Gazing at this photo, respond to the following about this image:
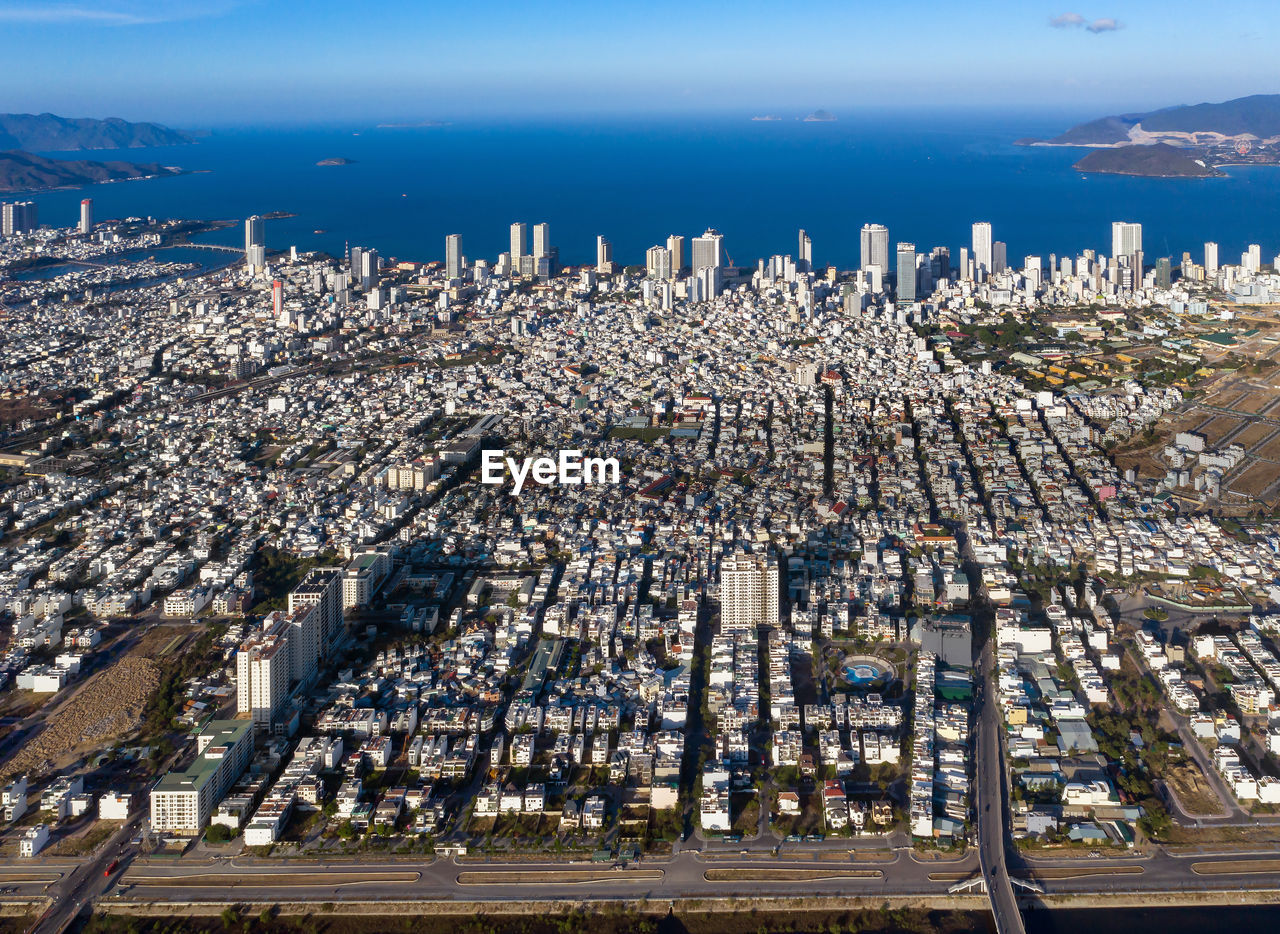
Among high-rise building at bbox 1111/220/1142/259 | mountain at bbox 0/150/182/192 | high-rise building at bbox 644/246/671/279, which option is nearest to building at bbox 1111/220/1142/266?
high-rise building at bbox 1111/220/1142/259

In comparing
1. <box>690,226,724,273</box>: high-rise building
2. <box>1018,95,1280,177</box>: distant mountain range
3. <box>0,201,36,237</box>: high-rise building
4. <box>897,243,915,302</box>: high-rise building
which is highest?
<box>1018,95,1280,177</box>: distant mountain range

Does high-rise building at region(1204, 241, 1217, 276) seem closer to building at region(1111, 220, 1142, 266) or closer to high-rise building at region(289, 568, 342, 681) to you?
building at region(1111, 220, 1142, 266)

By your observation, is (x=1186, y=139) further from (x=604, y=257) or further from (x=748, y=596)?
(x=748, y=596)

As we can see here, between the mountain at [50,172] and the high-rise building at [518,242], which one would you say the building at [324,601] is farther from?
the mountain at [50,172]

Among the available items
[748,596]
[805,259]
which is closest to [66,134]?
[805,259]

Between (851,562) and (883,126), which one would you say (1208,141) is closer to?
(883,126)

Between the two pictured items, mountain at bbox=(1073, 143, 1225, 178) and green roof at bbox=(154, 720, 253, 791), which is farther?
mountain at bbox=(1073, 143, 1225, 178)
